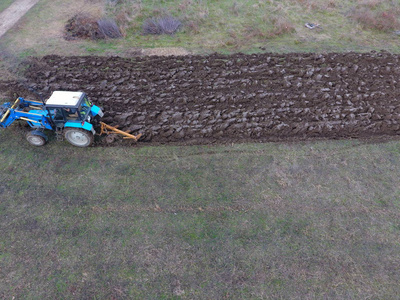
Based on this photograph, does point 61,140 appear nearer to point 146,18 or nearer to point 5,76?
point 5,76

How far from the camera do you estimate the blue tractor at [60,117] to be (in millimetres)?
8758

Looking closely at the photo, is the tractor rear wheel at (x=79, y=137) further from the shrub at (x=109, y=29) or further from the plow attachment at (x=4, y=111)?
the shrub at (x=109, y=29)

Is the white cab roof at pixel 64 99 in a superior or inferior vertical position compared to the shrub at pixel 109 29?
superior

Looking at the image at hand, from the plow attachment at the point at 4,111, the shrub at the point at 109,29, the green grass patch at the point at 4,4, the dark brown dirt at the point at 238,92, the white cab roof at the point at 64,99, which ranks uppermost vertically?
the green grass patch at the point at 4,4

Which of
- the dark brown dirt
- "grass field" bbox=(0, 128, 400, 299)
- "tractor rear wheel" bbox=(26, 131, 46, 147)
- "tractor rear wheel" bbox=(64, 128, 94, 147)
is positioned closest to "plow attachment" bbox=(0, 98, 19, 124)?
"tractor rear wheel" bbox=(26, 131, 46, 147)

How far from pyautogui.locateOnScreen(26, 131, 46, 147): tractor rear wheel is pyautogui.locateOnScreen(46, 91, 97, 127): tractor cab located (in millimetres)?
665

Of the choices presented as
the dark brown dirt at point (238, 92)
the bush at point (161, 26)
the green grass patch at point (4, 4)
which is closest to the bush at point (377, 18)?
the dark brown dirt at point (238, 92)

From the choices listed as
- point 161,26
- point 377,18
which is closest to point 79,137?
point 161,26

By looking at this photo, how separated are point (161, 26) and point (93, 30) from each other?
11.9ft

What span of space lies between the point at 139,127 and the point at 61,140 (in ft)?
8.43

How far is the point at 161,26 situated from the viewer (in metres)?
15.9

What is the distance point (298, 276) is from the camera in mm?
6996

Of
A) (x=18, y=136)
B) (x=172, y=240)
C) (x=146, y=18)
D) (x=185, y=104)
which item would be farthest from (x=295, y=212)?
(x=146, y=18)

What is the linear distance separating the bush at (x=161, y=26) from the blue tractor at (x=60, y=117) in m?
8.10
